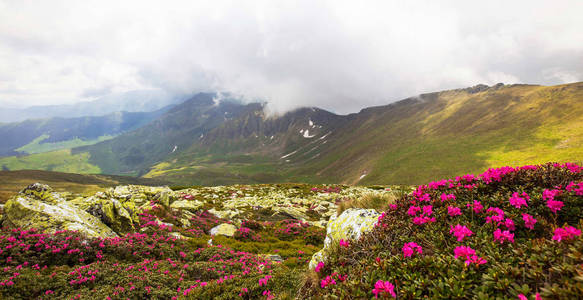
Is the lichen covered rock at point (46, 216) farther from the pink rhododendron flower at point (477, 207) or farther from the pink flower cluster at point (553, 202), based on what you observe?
the pink flower cluster at point (553, 202)

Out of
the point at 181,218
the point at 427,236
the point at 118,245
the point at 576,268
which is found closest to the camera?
the point at 576,268

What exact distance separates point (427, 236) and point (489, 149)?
214926mm

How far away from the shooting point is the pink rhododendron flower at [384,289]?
3.72 meters

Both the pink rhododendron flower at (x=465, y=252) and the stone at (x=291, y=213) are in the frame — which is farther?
the stone at (x=291, y=213)

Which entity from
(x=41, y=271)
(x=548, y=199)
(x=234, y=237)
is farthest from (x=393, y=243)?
(x=234, y=237)

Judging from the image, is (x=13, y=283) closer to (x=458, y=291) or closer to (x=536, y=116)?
(x=458, y=291)

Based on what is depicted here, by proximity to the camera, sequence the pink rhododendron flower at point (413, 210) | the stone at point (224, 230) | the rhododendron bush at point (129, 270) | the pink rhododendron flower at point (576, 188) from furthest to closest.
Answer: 1. the stone at point (224, 230)
2. the rhododendron bush at point (129, 270)
3. the pink rhododendron flower at point (413, 210)
4. the pink rhododendron flower at point (576, 188)

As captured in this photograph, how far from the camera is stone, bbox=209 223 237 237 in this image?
827 inches

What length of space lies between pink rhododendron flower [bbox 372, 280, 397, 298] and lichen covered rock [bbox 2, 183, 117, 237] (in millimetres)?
15602

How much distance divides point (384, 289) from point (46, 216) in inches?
751

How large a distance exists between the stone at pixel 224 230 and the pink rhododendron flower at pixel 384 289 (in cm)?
1905

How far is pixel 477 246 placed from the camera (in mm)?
4332

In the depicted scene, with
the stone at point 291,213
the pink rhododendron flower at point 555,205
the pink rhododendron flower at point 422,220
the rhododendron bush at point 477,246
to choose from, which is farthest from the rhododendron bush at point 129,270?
the stone at point 291,213

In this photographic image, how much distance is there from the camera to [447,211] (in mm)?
5988
